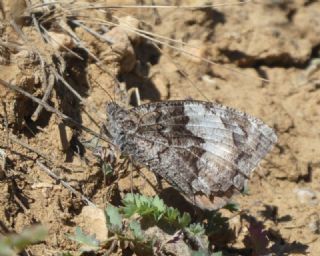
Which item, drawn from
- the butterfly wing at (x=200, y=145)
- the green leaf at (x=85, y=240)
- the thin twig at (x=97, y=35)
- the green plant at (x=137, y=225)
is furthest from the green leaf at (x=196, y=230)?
the thin twig at (x=97, y=35)

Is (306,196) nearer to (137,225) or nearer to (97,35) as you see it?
(137,225)

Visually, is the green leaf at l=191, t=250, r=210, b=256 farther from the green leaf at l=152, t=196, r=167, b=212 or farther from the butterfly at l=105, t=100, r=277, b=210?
the butterfly at l=105, t=100, r=277, b=210

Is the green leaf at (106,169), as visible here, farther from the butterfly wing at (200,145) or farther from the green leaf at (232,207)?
the green leaf at (232,207)

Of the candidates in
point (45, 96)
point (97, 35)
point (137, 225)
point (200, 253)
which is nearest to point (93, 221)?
point (137, 225)

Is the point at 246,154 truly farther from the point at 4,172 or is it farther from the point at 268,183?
the point at 4,172

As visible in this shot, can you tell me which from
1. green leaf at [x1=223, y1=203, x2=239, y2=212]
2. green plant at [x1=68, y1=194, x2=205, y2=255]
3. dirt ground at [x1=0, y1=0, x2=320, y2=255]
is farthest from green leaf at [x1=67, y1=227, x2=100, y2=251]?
green leaf at [x1=223, y1=203, x2=239, y2=212]
